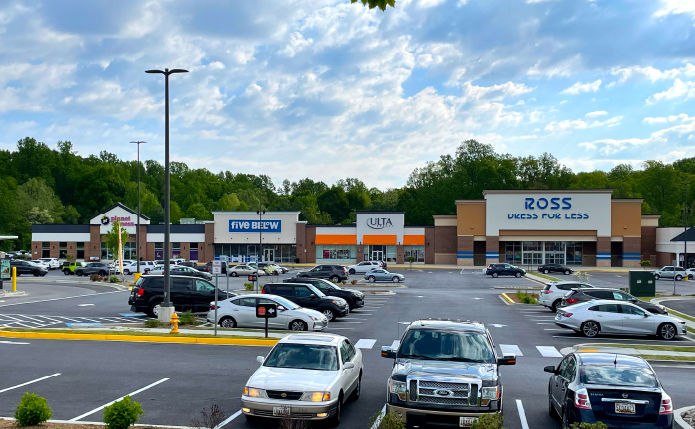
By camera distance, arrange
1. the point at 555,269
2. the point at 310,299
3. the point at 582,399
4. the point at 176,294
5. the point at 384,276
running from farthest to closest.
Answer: the point at 555,269
the point at 384,276
the point at 176,294
the point at 310,299
the point at 582,399

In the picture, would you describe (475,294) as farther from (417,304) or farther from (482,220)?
(482,220)

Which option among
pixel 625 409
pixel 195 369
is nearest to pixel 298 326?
pixel 195 369

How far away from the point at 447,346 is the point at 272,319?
11990mm

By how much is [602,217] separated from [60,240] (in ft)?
232

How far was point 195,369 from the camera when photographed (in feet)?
50.3

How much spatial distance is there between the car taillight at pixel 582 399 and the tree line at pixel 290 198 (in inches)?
4307

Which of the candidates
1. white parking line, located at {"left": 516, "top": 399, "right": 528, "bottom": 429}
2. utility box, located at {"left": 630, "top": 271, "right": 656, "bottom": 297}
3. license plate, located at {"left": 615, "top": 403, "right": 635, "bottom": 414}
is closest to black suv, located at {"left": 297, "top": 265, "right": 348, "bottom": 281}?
utility box, located at {"left": 630, "top": 271, "right": 656, "bottom": 297}

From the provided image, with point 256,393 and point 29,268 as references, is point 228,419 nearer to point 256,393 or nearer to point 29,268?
point 256,393

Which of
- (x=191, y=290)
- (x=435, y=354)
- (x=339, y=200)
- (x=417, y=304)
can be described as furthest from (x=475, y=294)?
(x=339, y=200)

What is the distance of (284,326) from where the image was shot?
72.9 ft

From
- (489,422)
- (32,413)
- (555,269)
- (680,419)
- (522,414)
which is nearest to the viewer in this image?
(489,422)

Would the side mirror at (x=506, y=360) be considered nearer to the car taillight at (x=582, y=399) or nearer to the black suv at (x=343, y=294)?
the car taillight at (x=582, y=399)

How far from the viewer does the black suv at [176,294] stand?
86.8 ft

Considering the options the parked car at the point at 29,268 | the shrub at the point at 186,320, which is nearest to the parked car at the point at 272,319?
the shrub at the point at 186,320
